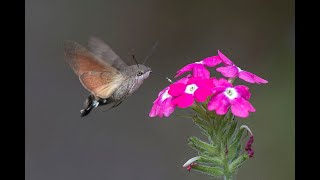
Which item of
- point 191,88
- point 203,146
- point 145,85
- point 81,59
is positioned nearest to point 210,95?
point 191,88

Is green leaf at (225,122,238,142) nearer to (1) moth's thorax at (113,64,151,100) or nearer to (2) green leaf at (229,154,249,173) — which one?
(2) green leaf at (229,154,249,173)

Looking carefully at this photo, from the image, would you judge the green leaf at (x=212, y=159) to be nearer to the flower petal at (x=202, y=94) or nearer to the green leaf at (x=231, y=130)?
the green leaf at (x=231, y=130)

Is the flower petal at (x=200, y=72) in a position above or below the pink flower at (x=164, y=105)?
above

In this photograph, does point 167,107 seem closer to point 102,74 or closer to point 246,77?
point 246,77

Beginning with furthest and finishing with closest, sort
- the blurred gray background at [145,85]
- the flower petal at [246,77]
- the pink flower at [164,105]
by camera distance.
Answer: the blurred gray background at [145,85] < the flower petal at [246,77] < the pink flower at [164,105]

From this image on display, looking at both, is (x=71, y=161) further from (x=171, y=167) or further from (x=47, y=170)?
(x=171, y=167)

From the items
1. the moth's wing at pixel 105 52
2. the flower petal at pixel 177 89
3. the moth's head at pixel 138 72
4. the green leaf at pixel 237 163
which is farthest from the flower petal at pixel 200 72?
the moth's wing at pixel 105 52
